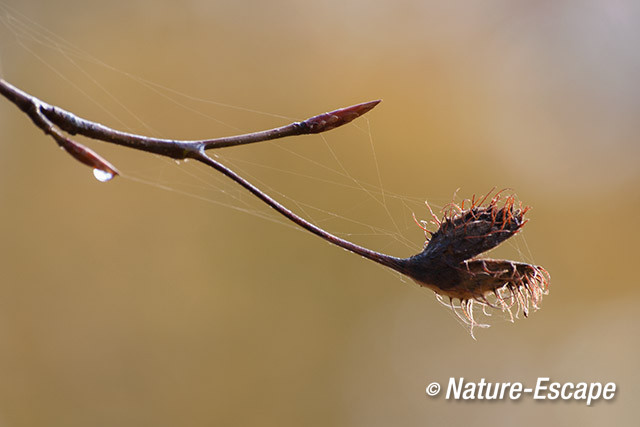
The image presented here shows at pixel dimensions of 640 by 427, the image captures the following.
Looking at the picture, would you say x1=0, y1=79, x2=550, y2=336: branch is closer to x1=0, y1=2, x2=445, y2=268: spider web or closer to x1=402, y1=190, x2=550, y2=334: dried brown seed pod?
x1=402, y1=190, x2=550, y2=334: dried brown seed pod

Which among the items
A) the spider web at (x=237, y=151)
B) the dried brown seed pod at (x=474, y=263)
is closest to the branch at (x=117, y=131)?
the dried brown seed pod at (x=474, y=263)

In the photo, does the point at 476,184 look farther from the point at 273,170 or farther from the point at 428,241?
the point at 428,241

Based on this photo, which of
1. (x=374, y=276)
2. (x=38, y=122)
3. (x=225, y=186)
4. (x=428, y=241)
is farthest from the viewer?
(x=374, y=276)

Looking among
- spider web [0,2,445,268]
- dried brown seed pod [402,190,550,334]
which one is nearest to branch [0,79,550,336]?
dried brown seed pod [402,190,550,334]

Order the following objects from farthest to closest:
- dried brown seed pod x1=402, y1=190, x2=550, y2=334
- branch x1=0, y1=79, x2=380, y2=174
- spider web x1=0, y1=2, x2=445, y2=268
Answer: spider web x1=0, y1=2, x2=445, y2=268
dried brown seed pod x1=402, y1=190, x2=550, y2=334
branch x1=0, y1=79, x2=380, y2=174

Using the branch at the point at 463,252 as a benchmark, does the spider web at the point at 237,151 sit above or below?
above

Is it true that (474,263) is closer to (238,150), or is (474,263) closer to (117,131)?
(117,131)

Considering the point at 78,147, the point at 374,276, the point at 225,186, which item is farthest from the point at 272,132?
the point at 374,276

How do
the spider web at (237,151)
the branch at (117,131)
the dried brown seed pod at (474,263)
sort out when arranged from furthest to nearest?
the spider web at (237,151)
the dried brown seed pod at (474,263)
the branch at (117,131)

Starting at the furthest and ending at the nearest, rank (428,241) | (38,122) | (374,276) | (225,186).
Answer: (374,276) < (225,186) < (428,241) < (38,122)

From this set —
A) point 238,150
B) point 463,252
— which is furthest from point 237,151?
point 463,252

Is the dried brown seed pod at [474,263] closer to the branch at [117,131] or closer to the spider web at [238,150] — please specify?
the branch at [117,131]
